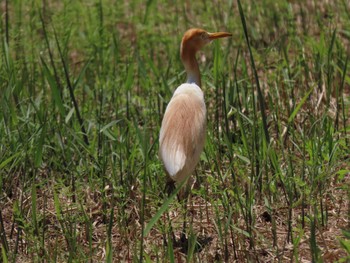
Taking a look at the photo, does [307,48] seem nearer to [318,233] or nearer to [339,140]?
[339,140]

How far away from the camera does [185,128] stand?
4637 mm

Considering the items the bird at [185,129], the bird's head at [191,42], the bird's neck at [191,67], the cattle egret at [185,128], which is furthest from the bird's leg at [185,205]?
the bird's head at [191,42]

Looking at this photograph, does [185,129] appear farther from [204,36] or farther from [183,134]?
[204,36]

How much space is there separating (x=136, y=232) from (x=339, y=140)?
44.2 inches

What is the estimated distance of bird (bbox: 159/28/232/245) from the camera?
4465 millimetres

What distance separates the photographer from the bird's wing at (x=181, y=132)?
4.48m

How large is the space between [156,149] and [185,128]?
57 cm

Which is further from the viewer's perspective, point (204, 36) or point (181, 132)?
point (204, 36)

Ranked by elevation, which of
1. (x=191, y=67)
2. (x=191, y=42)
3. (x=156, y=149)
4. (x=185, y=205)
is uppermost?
(x=191, y=42)

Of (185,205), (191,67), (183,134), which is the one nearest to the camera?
(183,134)

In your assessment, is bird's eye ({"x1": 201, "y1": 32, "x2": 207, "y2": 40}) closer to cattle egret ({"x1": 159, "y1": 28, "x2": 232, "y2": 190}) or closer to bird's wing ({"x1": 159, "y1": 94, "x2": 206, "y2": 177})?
cattle egret ({"x1": 159, "y1": 28, "x2": 232, "y2": 190})

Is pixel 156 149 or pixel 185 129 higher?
pixel 185 129

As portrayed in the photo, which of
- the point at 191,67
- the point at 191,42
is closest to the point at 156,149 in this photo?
the point at 191,67

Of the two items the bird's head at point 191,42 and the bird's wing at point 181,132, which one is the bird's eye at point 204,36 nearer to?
the bird's head at point 191,42
